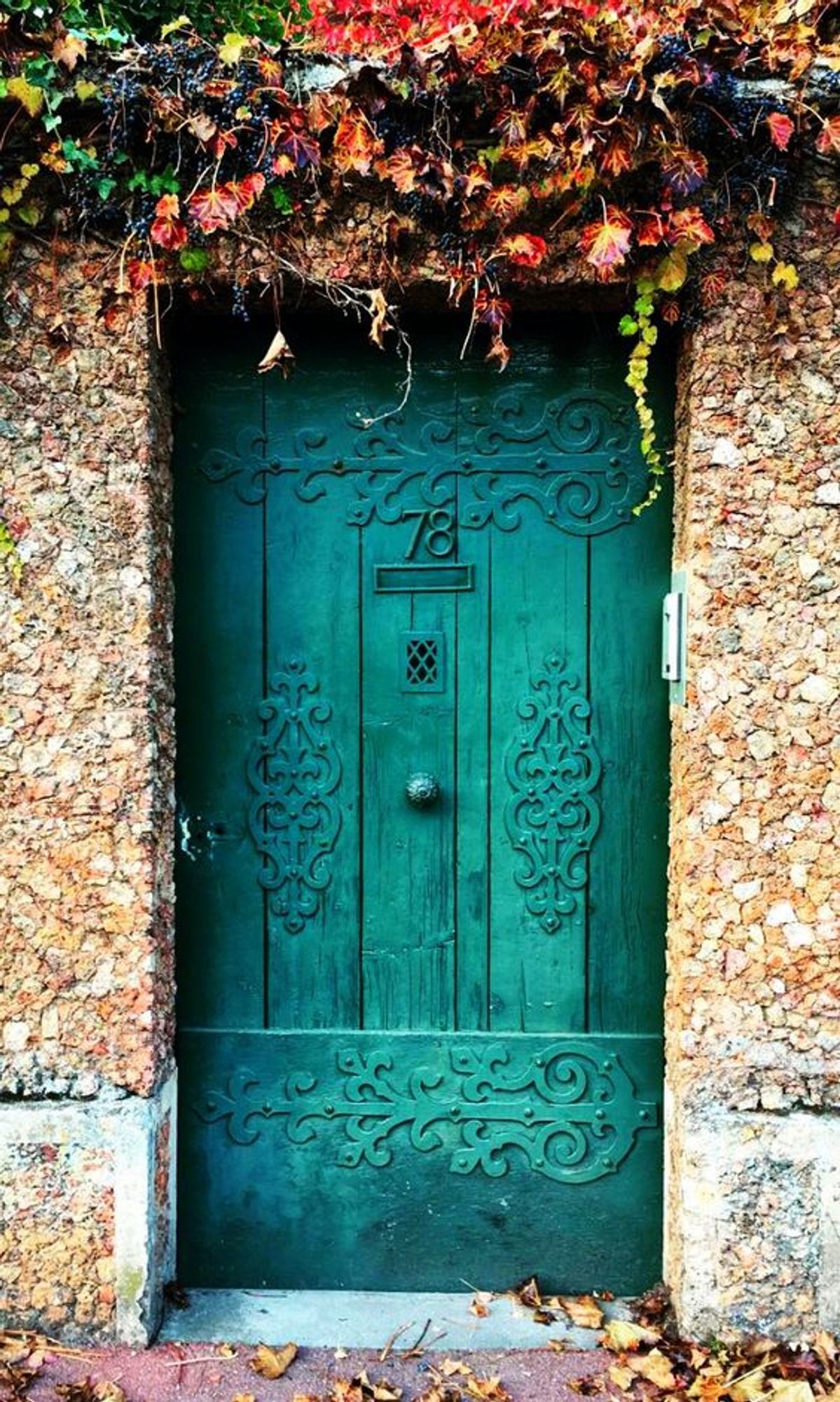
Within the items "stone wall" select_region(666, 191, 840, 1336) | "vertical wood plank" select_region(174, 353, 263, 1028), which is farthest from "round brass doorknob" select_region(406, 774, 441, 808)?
"stone wall" select_region(666, 191, 840, 1336)

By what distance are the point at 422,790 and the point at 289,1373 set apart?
1.33 metres

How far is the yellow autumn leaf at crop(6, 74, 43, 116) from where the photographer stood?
2.12 meters

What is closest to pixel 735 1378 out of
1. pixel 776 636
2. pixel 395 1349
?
pixel 395 1349

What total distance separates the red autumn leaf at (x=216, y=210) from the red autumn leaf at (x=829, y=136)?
1229 millimetres

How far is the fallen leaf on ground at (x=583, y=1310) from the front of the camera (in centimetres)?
246

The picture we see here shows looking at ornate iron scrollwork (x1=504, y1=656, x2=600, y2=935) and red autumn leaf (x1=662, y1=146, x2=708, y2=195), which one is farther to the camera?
ornate iron scrollwork (x1=504, y1=656, x2=600, y2=935)

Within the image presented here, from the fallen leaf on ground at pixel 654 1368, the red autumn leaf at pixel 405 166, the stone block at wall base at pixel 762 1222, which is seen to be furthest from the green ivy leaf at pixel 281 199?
the fallen leaf on ground at pixel 654 1368

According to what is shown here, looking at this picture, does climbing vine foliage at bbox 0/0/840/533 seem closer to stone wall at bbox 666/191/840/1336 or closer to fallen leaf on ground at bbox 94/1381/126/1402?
stone wall at bbox 666/191/840/1336

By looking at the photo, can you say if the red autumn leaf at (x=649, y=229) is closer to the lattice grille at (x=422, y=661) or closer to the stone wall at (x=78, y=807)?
the lattice grille at (x=422, y=661)

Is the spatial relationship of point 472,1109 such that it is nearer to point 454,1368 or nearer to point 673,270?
point 454,1368

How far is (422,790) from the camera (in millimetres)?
2520

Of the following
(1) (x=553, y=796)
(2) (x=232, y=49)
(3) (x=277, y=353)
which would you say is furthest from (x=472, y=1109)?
(2) (x=232, y=49)

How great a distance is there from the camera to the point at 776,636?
2330 millimetres

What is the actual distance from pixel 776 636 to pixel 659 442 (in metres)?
0.56
